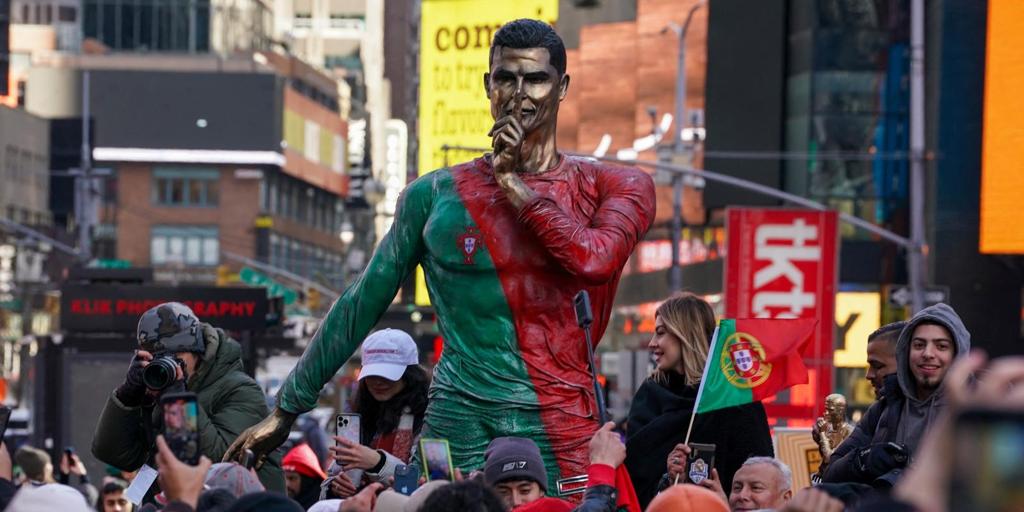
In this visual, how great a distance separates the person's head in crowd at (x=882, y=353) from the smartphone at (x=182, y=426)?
138 inches

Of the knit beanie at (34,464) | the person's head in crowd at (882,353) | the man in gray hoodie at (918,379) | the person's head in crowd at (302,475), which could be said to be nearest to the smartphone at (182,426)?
the man in gray hoodie at (918,379)

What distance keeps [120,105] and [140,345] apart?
11249 cm

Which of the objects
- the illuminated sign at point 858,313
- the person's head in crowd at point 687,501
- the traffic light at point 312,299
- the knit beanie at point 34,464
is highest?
the person's head in crowd at point 687,501

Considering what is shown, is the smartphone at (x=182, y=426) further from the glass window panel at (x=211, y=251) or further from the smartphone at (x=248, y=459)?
the glass window panel at (x=211, y=251)

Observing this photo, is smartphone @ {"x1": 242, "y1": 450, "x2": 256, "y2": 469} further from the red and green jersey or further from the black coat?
the black coat

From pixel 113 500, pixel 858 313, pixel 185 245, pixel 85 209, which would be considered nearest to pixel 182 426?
pixel 113 500

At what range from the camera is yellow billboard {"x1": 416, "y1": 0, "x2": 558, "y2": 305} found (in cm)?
7919

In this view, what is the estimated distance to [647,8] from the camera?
2869 inches

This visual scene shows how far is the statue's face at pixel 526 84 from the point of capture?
6.78m

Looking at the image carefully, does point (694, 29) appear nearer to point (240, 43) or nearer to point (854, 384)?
point (854, 384)

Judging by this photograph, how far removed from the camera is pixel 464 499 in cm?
502

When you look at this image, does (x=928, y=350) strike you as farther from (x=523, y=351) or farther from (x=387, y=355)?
(x=387, y=355)

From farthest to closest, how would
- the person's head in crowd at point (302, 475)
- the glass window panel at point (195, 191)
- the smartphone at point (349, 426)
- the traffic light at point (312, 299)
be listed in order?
the glass window panel at point (195, 191) → the traffic light at point (312, 299) → the person's head in crowd at point (302, 475) → the smartphone at point (349, 426)

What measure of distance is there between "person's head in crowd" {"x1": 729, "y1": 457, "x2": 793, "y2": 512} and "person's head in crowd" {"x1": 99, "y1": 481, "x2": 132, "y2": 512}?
25.5 ft
